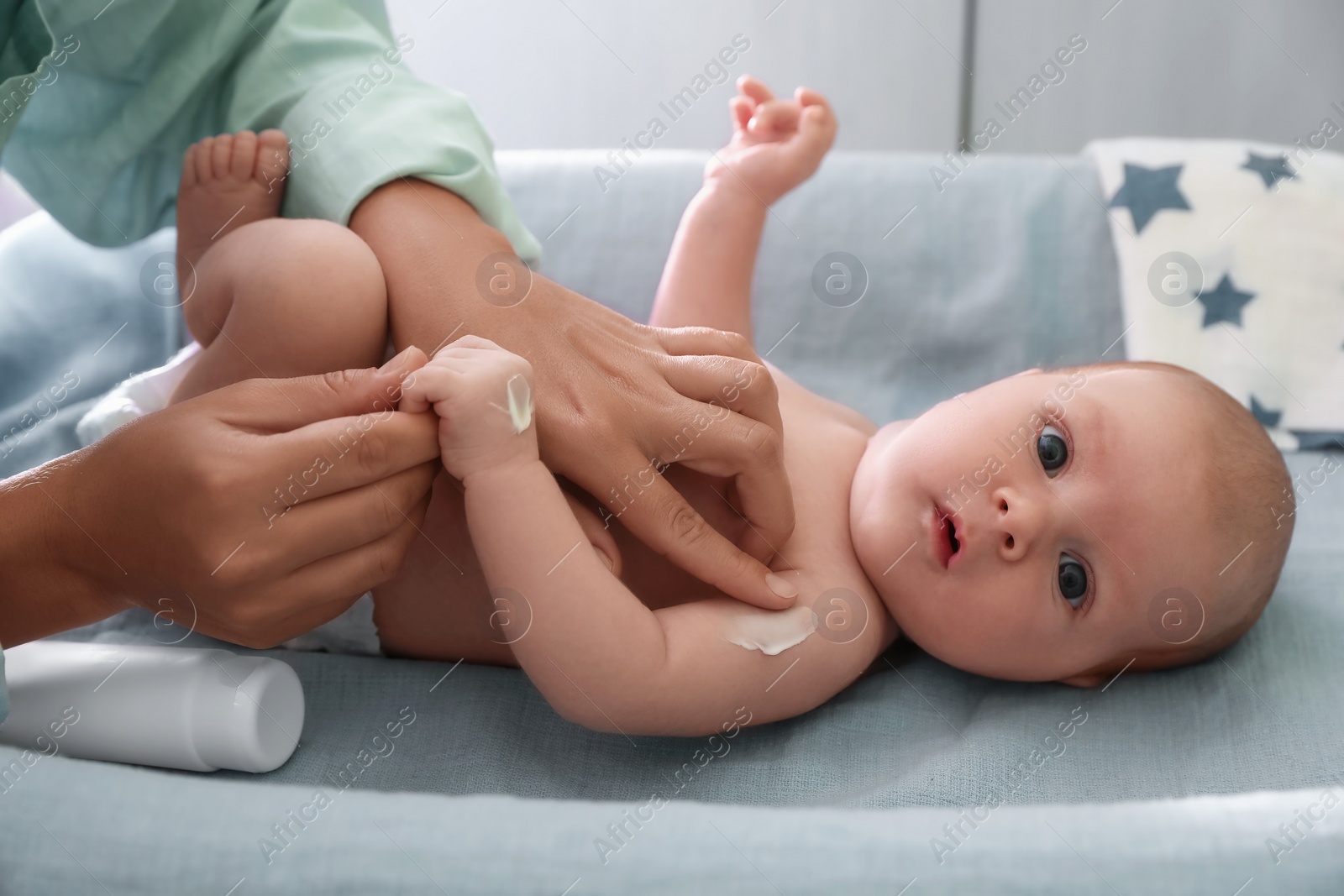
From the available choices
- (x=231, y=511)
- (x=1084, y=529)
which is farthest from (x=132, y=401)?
(x=1084, y=529)

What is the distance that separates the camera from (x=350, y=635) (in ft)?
3.60

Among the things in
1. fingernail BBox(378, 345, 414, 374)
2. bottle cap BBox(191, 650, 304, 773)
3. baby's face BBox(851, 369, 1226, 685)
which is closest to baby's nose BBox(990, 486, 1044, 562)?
baby's face BBox(851, 369, 1226, 685)

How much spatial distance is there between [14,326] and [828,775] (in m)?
1.18

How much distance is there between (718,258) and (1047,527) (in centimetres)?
56

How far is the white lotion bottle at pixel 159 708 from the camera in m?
0.87

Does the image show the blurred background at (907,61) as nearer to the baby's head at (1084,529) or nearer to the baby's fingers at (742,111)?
the baby's fingers at (742,111)

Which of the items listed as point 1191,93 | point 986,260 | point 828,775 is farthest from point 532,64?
point 828,775

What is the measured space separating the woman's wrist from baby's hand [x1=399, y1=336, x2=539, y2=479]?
0.26 m

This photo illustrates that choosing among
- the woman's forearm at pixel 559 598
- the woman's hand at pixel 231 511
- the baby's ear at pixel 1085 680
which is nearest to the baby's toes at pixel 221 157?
the woman's hand at pixel 231 511

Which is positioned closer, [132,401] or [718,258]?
[132,401]

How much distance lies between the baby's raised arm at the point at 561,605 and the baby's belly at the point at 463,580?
0.27 feet

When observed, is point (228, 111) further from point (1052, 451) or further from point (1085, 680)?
point (1085, 680)

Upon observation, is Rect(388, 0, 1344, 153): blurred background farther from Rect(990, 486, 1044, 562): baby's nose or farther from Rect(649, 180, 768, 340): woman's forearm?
Rect(990, 486, 1044, 562): baby's nose

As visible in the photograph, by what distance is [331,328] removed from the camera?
93cm
